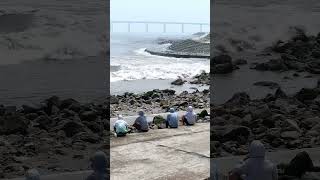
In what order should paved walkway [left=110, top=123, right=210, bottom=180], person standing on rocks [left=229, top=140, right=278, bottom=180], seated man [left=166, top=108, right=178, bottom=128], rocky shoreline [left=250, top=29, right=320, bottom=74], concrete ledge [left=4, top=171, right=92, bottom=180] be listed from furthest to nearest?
1. seated man [left=166, top=108, right=178, bottom=128]
2. paved walkway [left=110, top=123, right=210, bottom=180]
3. rocky shoreline [left=250, top=29, right=320, bottom=74]
4. concrete ledge [left=4, top=171, right=92, bottom=180]
5. person standing on rocks [left=229, top=140, right=278, bottom=180]

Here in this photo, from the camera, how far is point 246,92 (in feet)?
11.8

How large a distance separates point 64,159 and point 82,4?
935 mm

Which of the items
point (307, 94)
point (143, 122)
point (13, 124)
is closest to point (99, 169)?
point (13, 124)

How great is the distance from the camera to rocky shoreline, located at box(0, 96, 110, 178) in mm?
3010

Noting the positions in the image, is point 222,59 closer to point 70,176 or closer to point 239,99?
point 239,99

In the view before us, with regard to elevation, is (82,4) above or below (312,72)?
above

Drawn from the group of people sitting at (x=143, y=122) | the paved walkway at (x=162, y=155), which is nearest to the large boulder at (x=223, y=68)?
the paved walkway at (x=162, y=155)

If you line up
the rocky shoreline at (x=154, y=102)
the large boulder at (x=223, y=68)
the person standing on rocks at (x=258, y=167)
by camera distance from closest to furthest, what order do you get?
1. the person standing on rocks at (x=258, y=167)
2. the large boulder at (x=223, y=68)
3. the rocky shoreline at (x=154, y=102)

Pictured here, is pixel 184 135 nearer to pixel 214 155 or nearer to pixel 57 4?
pixel 214 155

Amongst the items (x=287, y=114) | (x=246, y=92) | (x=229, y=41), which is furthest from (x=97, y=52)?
(x=287, y=114)

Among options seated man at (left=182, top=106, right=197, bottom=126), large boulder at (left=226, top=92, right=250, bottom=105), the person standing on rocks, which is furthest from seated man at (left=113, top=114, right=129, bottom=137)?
the person standing on rocks

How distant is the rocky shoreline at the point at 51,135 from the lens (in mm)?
3010

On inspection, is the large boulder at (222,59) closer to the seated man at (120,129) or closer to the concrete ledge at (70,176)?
the concrete ledge at (70,176)

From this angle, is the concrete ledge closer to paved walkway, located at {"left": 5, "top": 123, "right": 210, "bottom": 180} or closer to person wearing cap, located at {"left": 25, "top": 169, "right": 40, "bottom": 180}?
paved walkway, located at {"left": 5, "top": 123, "right": 210, "bottom": 180}
